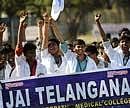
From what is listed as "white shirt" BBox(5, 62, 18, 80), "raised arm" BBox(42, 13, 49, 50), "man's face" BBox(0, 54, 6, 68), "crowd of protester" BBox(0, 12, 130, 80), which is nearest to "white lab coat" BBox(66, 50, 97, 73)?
"crowd of protester" BBox(0, 12, 130, 80)

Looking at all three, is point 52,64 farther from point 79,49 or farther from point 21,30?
point 21,30

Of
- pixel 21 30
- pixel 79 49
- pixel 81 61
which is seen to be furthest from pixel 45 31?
pixel 81 61

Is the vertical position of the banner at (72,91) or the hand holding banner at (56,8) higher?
the hand holding banner at (56,8)

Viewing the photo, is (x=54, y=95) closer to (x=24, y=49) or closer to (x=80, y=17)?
(x=24, y=49)

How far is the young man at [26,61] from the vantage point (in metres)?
9.36

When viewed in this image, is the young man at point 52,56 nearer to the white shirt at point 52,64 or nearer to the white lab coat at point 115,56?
the white shirt at point 52,64

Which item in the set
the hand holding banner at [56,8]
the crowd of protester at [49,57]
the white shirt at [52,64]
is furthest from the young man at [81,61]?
the hand holding banner at [56,8]

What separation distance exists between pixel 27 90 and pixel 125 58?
1706 mm

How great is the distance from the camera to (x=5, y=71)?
9.57m

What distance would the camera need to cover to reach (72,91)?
9234 millimetres

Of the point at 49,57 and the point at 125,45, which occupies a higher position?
the point at 125,45

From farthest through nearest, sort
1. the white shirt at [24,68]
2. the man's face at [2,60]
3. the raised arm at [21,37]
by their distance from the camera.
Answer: the man's face at [2,60] < the raised arm at [21,37] < the white shirt at [24,68]

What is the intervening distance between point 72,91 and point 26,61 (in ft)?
2.94

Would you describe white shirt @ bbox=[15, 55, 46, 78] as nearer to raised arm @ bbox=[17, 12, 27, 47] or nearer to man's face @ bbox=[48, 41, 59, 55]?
raised arm @ bbox=[17, 12, 27, 47]
